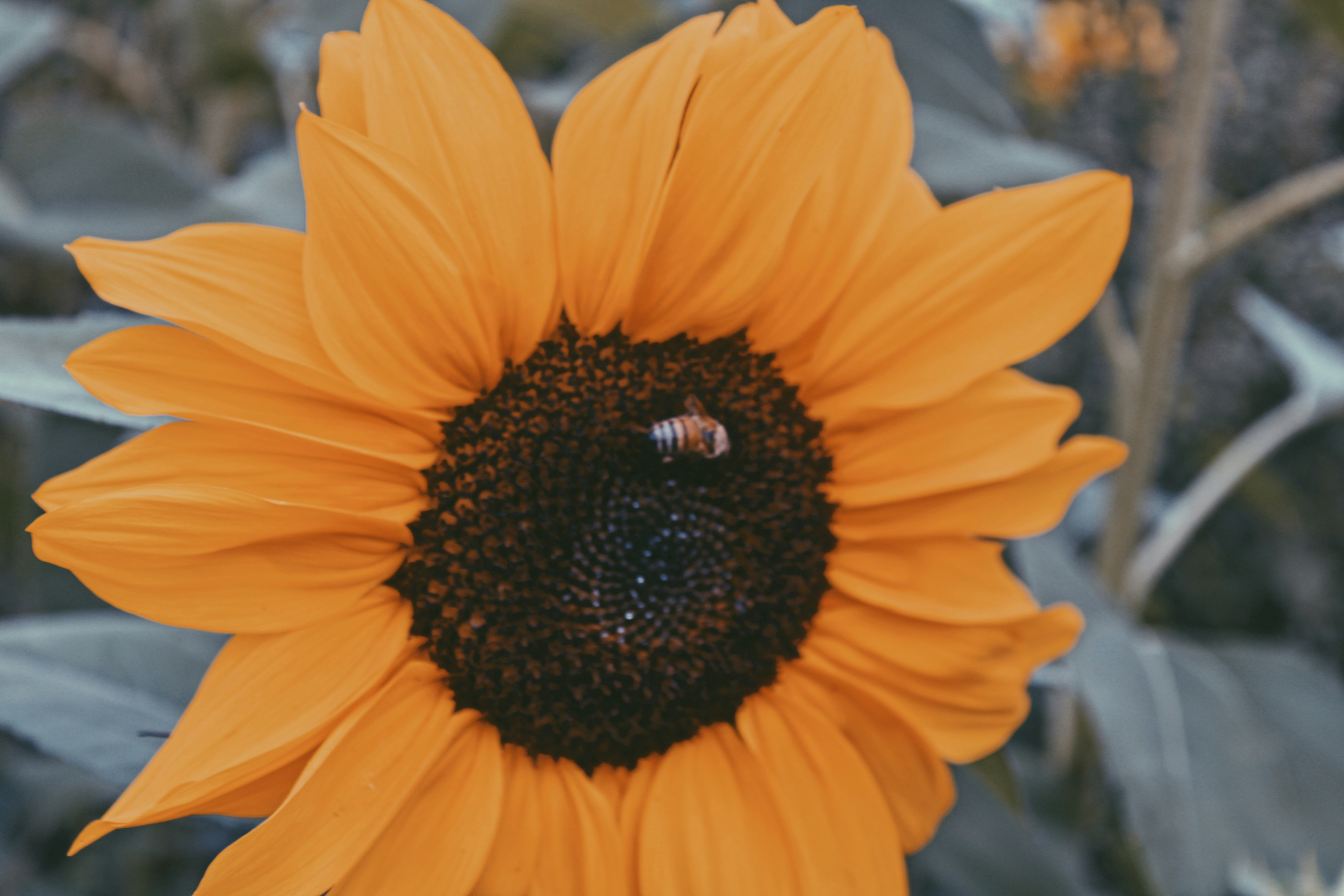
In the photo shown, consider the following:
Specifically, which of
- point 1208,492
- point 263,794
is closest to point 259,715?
point 263,794

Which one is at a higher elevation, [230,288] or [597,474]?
[230,288]

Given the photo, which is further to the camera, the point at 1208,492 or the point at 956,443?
the point at 1208,492

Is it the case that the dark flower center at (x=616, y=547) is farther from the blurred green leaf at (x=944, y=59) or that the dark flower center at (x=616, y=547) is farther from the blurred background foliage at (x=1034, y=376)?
the blurred green leaf at (x=944, y=59)

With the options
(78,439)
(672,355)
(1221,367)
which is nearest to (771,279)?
(672,355)

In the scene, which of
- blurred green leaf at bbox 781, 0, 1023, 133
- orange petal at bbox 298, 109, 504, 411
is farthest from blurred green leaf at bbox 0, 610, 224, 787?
blurred green leaf at bbox 781, 0, 1023, 133

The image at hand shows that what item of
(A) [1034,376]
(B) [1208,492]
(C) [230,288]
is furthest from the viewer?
(A) [1034,376]

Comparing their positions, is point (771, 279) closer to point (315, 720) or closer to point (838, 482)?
point (838, 482)

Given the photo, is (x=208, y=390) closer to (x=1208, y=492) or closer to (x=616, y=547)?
(x=616, y=547)
